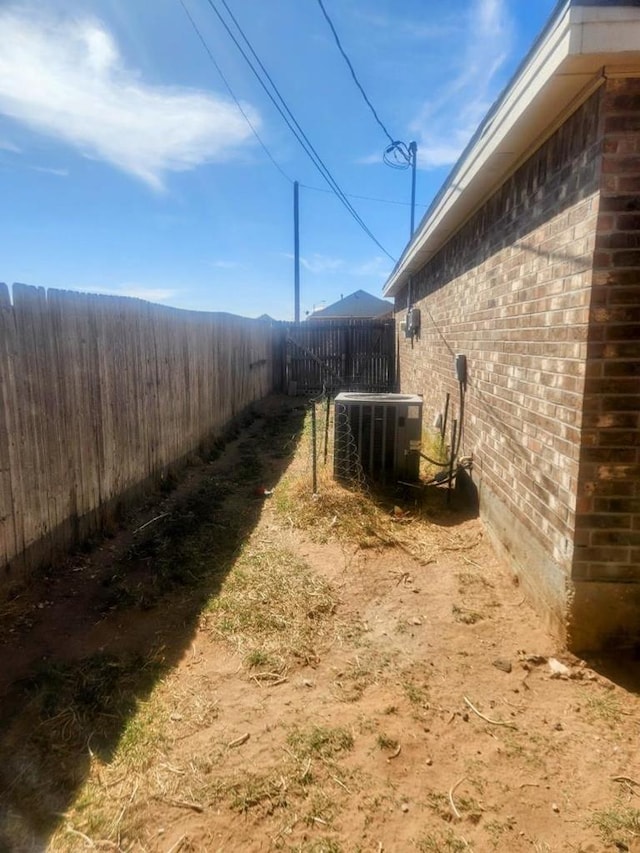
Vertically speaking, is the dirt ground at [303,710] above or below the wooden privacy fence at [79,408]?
below

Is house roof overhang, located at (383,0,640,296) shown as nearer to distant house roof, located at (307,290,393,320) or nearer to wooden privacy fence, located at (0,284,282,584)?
wooden privacy fence, located at (0,284,282,584)

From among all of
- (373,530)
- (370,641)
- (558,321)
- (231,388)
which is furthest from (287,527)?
(231,388)

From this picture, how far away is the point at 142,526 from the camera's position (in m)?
4.36

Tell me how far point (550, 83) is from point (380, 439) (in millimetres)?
3307

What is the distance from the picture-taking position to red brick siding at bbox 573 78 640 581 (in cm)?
220

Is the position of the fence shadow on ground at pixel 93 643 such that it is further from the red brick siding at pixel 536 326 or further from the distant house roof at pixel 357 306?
the distant house roof at pixel 357 306

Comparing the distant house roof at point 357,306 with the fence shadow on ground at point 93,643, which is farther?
the distant house roof at point 357,306

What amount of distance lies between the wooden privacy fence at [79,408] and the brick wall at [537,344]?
3.26 meters

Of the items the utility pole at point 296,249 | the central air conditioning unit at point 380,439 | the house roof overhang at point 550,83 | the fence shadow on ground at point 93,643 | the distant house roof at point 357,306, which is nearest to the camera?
the fence shadow on ground at point 93,643

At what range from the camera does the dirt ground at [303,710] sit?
1642 mm

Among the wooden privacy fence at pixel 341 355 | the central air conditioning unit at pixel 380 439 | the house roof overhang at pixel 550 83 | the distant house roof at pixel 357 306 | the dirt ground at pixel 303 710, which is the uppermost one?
the distant house roof at pixel 357 306

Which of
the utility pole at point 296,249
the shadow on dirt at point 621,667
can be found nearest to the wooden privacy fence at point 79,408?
the shadow on dirt at point 621,667

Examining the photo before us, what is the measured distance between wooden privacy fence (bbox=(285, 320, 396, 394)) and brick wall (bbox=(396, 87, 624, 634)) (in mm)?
8413

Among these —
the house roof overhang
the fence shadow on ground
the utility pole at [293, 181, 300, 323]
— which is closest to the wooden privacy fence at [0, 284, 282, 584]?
the fence shadow on ground
